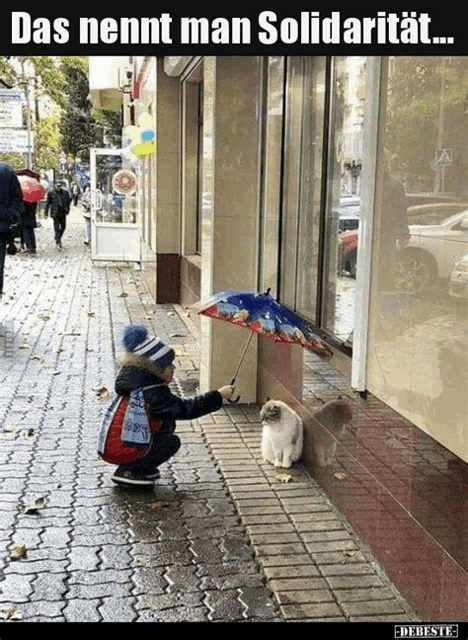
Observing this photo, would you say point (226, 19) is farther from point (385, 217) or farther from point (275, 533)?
point (275, 533)

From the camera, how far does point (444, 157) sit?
3449 millimetres

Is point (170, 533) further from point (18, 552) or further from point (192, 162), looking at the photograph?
point (192, 162)

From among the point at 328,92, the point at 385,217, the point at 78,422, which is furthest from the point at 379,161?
the point at 78,422

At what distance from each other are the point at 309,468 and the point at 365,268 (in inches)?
72.0

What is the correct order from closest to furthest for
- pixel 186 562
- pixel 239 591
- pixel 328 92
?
pixel 239 591 → pixel 186 562 → pixel 328 92

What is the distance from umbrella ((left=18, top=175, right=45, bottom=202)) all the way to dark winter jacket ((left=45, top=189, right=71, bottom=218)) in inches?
102

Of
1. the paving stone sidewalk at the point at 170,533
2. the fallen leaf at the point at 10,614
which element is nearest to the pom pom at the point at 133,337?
the paving stone sidewalk at the point at 170,533

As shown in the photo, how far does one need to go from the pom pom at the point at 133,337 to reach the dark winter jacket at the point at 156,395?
58mm

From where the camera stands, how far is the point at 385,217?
4.04 metres

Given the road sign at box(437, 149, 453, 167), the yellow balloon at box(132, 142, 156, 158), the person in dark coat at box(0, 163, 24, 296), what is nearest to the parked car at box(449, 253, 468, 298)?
the road sign at box(437, 149, 453, 167)

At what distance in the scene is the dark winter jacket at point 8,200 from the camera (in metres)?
10.7

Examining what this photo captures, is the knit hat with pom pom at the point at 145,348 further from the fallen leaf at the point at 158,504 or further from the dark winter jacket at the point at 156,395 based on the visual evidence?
the fallen leaf at the point at 158,504

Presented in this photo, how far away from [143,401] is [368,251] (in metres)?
1.81

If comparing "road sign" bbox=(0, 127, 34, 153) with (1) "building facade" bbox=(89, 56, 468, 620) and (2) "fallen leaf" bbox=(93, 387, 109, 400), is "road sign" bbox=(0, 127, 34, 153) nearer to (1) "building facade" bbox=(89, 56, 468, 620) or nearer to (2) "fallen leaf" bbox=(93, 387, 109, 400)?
(2) "fallen leaf" bbox=(93, 387, 109, 400)
